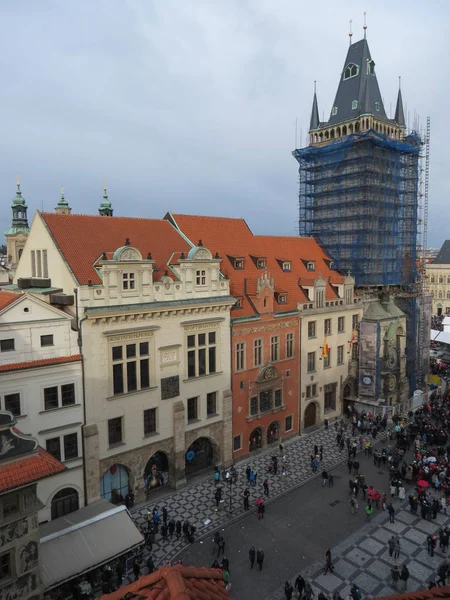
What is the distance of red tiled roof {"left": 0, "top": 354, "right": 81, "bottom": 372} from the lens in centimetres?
2534

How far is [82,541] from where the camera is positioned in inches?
922

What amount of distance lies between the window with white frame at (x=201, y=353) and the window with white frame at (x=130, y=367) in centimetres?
367

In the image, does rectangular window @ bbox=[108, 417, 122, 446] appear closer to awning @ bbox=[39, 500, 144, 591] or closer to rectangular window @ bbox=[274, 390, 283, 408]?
awning @ bbox=[39, 500, 144, 591]

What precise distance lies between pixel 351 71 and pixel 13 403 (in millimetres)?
50564

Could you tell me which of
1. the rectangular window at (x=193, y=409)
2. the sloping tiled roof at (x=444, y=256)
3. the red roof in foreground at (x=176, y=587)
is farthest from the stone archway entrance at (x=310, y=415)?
the sloping tiled roof at (x=444, y=256)

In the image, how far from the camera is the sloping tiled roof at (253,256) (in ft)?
132

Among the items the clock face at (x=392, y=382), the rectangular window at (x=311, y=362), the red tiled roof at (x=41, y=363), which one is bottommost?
the clock face at (x=392, y=382)

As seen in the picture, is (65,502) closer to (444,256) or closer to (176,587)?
(176,587)

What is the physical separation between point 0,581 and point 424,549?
890 inches

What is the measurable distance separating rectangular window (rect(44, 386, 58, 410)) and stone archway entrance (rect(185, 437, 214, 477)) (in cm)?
1188

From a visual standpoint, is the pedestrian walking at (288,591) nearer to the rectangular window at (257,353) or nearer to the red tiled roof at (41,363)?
the red tiled roof at (41,363)

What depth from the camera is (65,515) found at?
88.7 ft

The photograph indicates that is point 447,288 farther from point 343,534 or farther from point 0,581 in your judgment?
point 0,581

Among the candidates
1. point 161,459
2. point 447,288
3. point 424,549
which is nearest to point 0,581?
point 161,459
